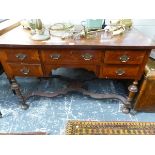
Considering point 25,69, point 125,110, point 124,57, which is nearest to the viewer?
point 124,57

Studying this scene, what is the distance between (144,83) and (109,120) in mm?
463

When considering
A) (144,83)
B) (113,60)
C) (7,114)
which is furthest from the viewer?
(7,114)

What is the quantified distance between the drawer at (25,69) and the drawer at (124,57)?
526mm

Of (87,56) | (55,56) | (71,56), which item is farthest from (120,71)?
(55,56)

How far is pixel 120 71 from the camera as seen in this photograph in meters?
1.19

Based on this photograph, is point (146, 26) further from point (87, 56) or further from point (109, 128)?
point (109, 128)

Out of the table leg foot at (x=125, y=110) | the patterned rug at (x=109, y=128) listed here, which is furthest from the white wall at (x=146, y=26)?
the patterned rug at (x=109, y=128)

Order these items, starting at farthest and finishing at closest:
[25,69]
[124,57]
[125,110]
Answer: [125,110] → [25,69] → [124,57]

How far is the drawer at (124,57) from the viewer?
107cm

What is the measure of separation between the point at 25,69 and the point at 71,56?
39cm

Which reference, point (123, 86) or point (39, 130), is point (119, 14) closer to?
point (39, 130)

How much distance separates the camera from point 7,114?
1.50 metres

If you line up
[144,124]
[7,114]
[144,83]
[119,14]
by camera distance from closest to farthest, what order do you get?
[119,14], [144,83], [144,124], [7,114]
